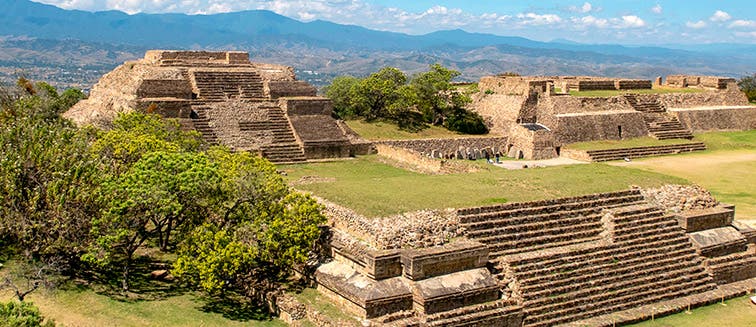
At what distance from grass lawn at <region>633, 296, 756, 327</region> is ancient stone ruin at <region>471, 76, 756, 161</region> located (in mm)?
14654

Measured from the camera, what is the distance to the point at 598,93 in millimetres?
37906

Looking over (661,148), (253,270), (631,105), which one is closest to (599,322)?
(253,270)

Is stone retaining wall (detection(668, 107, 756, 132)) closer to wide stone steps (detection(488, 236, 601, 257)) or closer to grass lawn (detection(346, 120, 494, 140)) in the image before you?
grass lawn (detection(346, 120, 494, 140))

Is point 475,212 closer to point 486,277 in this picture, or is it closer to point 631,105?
point 486,277

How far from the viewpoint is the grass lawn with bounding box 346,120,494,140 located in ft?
105

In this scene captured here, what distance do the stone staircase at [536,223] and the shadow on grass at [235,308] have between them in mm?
4350

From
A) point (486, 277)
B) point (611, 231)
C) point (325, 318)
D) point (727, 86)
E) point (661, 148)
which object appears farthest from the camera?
point (727, 86)

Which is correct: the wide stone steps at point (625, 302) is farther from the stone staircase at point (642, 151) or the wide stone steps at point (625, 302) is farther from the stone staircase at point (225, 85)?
Answer: the stone staircase at point (225, 85)

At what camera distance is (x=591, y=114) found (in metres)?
34.3

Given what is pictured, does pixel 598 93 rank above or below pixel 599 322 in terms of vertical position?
above

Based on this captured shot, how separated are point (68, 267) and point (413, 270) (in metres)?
6.60

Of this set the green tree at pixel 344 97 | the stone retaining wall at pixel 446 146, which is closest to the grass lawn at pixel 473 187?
the stone retaining wall at pixel 446 146

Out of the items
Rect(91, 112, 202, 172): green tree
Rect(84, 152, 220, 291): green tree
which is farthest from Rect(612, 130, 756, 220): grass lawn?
Rect(91, 112, 202, 172): green tree

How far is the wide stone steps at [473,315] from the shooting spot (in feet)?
44.6
